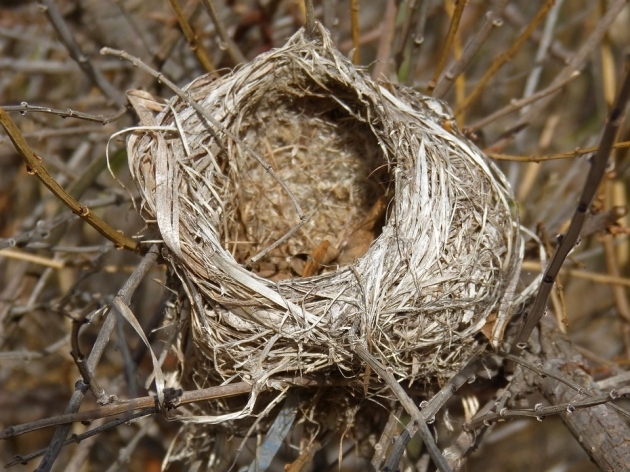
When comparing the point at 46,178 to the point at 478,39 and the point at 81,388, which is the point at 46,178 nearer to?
the point at 81,388

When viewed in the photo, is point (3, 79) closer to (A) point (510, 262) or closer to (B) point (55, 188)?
(B) point (55, 188)

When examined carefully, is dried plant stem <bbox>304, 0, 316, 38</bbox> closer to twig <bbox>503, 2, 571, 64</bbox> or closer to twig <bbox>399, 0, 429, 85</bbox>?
twig <bbox>399, 0, 429, 85</bbox>

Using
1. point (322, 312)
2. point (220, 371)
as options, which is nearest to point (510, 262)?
point (322, 312)

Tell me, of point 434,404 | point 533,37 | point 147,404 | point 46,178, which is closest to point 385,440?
point 434,404

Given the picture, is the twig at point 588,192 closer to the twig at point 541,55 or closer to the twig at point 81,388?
the twig at point 81,388

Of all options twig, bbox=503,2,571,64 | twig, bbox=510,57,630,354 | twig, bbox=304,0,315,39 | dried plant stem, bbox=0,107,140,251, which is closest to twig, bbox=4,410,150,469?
dried plant stem, bbox=0,107,140,251

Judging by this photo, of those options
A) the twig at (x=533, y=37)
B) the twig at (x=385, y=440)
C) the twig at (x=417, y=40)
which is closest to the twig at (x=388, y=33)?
the twig at (x=417, y=40)
